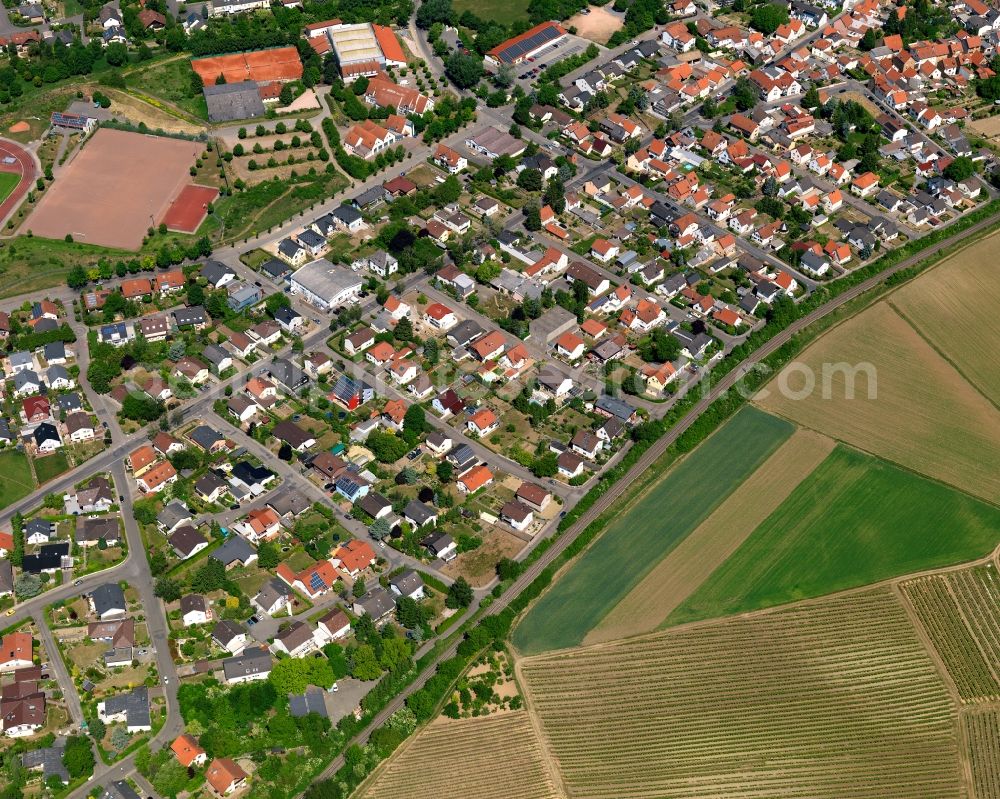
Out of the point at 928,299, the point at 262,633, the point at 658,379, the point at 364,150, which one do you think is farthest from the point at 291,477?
the point at 928,299

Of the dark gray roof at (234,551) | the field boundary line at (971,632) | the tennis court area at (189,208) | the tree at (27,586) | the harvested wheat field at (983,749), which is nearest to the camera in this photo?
the harvested wheat field at (983,749)

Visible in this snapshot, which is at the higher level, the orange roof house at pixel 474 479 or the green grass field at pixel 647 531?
the orange roof house at pixel 474 479

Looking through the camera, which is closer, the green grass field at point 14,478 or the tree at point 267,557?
the tree at point 267,557

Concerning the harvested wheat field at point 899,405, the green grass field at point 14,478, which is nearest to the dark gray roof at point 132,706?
the green grass field at point 14,478

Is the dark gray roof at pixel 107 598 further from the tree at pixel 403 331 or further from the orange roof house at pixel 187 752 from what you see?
the tree at pixel 403 331

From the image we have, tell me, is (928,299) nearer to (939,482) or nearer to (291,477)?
(939,482)

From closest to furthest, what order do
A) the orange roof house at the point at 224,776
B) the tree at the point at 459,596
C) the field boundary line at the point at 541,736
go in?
the orange roof house at the point at 224,776 → the field boundary line at the point at 541,736 → the tree at the point at 459,596

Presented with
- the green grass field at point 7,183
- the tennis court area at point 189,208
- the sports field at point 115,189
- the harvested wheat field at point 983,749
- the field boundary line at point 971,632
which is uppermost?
the green grass field at point 7,183
